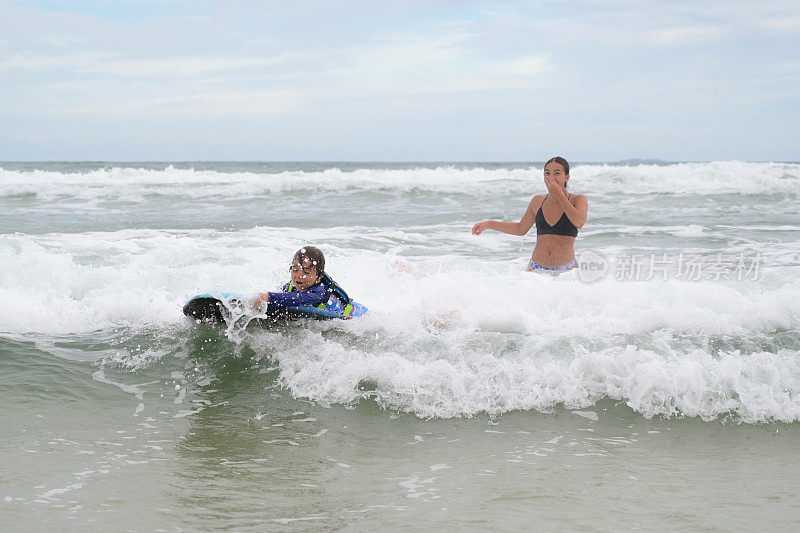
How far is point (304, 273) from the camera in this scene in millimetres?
5289

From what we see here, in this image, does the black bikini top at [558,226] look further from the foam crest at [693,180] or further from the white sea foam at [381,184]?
the foam crest at [693,180]

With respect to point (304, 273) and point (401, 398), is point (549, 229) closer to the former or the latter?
point (304, 273)

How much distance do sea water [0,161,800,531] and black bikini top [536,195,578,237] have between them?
461mm

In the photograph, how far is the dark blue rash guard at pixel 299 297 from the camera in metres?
5.38

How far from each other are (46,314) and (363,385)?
3228 millimetres

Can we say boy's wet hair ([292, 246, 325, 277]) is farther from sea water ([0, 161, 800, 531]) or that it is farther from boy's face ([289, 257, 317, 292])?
sea water ([0, 161, 800, 531])

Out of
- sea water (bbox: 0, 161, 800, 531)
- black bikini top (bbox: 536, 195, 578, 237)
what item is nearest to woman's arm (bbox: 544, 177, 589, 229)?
black bikini top (bbox: 536, 195, 578, 237)

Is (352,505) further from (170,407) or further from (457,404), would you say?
(170,407)

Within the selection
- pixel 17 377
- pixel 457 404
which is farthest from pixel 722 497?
pixel 17 377

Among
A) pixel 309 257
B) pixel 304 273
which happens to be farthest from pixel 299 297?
pixel 309 257

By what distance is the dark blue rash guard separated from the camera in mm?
5383

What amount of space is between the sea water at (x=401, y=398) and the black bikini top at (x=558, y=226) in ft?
1.51

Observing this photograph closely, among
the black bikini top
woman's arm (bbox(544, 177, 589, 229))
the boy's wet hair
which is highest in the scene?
woman's arm (bbox(544, 177, 589, 229))

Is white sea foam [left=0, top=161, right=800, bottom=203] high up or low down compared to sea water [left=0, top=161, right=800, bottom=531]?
up
